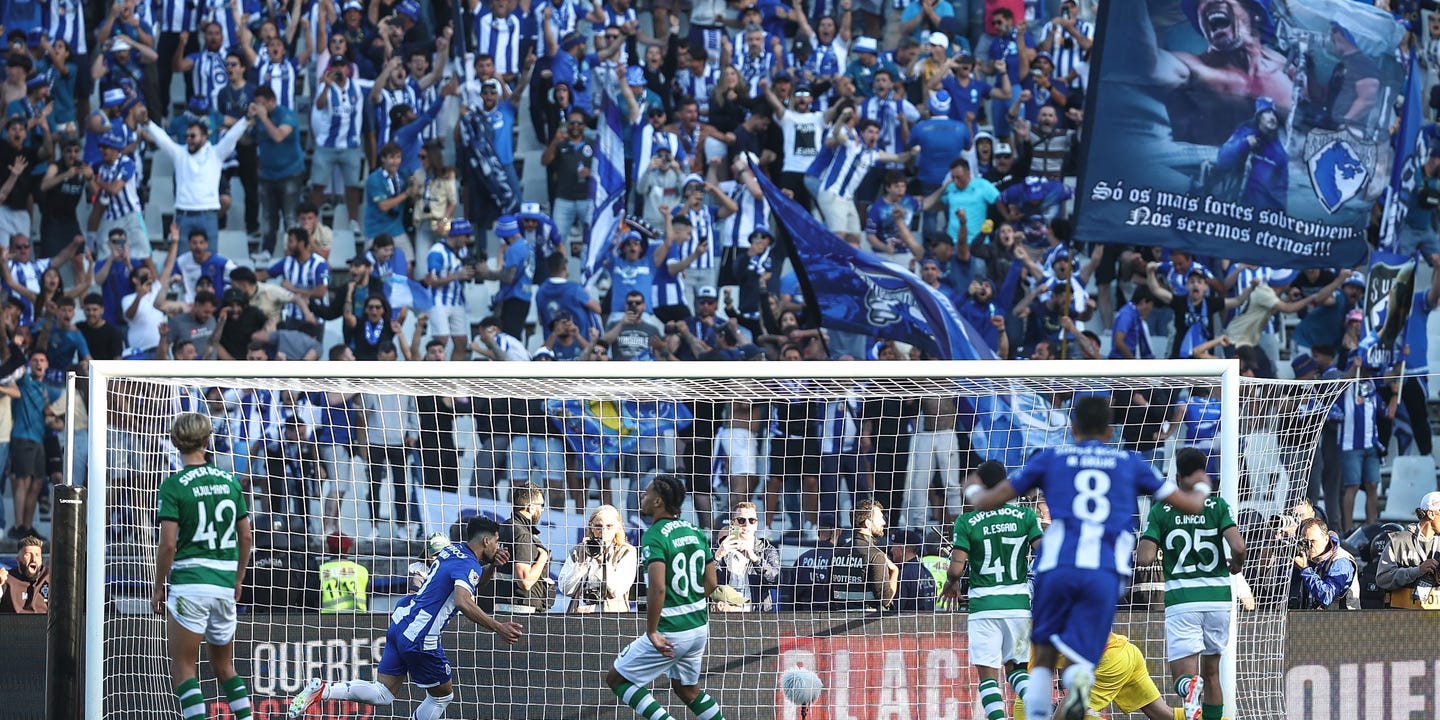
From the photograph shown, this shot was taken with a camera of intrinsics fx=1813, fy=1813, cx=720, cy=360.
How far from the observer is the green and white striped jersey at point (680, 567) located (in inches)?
385

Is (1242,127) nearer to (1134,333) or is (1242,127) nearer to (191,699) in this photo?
(1134,333)

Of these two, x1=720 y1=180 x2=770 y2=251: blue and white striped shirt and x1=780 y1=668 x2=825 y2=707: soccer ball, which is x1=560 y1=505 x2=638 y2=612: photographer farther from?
x1=720 y1=180 x2=770 y2=251: blue and white striped shirt

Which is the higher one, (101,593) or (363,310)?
(363,310)

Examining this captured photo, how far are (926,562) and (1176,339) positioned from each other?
4.83m

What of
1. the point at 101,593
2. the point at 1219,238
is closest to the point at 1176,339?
the point at 1219,238

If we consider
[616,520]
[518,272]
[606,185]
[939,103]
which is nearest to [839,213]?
[939,103]

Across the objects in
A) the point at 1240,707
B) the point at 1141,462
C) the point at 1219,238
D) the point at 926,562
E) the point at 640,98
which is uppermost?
the point at 640,98

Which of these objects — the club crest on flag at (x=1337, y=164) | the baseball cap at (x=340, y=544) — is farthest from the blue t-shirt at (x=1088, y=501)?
the club crest on flag at (x=1337, y=164)

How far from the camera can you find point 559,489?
525 inches

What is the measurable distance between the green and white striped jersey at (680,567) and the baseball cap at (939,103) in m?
8.36

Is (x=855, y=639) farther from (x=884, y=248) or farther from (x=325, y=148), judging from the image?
(x=325, y=148)

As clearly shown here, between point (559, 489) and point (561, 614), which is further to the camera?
point (559, 489)

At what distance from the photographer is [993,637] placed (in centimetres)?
1026

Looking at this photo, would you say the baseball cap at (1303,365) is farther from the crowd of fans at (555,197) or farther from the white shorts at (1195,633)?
the white shorts at (1195,633)
